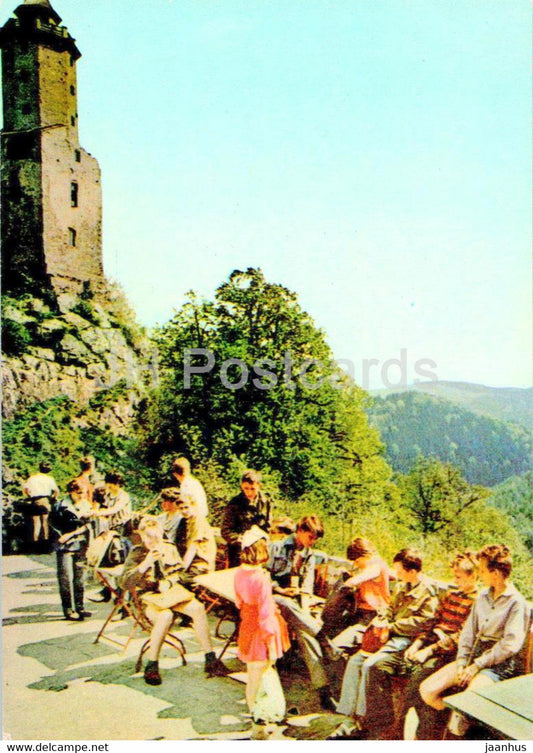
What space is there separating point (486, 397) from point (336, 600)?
6.27ft

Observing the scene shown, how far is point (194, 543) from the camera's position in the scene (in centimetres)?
481

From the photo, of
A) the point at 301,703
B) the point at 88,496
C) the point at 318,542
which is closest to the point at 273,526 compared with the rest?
the point at 318,542

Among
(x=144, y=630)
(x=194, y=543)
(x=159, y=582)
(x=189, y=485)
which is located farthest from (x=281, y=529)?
(x=144, y=630)

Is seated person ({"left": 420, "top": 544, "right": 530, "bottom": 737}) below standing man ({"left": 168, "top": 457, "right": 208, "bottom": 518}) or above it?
below

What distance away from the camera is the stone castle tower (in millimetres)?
5012

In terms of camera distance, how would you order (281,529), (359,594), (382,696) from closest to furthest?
(382,696), (359,594), (281,529)

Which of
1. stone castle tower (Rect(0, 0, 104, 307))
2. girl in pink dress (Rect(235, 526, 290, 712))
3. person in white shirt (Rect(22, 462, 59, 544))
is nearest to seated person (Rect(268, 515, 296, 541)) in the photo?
girl in pink dress (Rect(235, 526, 290, 712))

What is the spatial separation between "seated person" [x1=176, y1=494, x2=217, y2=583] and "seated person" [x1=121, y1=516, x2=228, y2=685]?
6 cm

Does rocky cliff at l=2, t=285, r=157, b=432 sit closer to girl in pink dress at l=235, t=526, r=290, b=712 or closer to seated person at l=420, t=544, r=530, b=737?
girl in pink dress at l=235, t=526, r=290, b=712

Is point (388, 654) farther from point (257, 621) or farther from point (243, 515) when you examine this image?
point (243, 515)

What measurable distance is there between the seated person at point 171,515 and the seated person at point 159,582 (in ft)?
0.15

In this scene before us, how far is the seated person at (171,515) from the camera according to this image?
4.82m

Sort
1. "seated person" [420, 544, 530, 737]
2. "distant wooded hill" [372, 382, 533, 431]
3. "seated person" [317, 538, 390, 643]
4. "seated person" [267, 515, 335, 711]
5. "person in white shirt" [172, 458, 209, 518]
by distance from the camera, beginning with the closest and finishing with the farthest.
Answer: "seated person" [420, 544, 530, 737]
"seated person" [317, 538, 390, 643]
"seated person" [267, 515, 335, 711]
"distant wooded hill" [372, 382, 533, 431]
"person in white shirt" [172, 458, 209, 518]

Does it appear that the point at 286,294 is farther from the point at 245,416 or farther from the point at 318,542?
the point at 318,542
